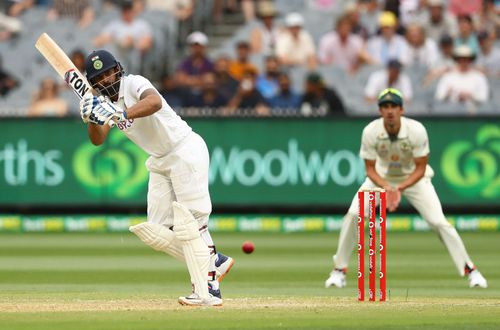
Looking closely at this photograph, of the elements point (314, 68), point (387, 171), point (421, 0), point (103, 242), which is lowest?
point (103, 242)

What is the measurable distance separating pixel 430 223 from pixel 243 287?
1532mm

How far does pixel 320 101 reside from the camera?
1534 cm

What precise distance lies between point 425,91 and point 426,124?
930 millimetres

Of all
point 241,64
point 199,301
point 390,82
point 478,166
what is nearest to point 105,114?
point 199,301

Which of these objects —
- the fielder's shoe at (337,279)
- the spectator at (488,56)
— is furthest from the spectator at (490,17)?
the fielder's shoe at (337,279)

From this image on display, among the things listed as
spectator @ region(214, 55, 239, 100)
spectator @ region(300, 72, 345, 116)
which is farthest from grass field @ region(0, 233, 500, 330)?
spectator @ region(214, 55, 239, 100)

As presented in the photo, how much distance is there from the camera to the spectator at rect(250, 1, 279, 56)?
16641 mm

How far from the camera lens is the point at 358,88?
52.8 feet

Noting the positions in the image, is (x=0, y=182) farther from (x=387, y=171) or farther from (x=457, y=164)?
(x=387, y=171)

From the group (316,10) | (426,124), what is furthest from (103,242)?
(316,10)

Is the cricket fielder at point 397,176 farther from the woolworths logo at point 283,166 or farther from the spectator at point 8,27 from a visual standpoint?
the spectator at point 8,27

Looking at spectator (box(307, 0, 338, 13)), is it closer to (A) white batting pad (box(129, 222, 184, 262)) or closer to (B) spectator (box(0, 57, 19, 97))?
(B) spectator (box(0, 57, 19, 97))

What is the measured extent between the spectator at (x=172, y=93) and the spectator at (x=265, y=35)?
4.54 ft

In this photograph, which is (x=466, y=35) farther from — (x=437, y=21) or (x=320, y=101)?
(x=320, y=101)
